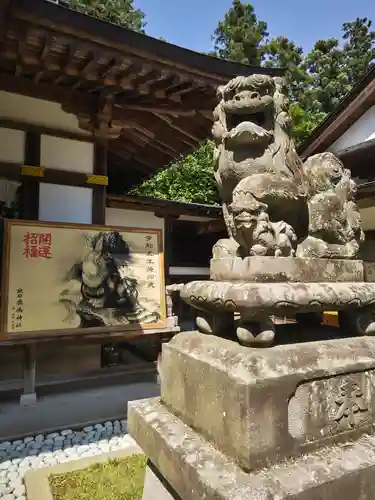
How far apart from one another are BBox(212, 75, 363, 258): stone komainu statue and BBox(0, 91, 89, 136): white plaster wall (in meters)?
4.00

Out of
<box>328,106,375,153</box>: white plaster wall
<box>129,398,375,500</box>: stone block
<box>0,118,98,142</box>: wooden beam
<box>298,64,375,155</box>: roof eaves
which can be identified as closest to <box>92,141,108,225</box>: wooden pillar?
<box>0,118,98,142</box>: wooden beam

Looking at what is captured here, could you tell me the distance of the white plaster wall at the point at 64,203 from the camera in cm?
526

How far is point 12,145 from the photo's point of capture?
5078 mm

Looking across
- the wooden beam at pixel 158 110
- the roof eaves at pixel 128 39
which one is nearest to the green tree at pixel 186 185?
the wooden beam at pixel 158 110

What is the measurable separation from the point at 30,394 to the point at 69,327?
1.09m

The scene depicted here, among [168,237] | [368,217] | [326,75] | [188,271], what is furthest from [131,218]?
[326,75]

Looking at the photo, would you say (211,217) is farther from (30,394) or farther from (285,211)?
(285,211)

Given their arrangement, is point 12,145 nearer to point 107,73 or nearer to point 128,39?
point 107,73

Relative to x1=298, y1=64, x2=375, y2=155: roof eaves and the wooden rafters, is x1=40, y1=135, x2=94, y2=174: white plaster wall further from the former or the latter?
x1=298, y1=64, x2=375, y2=155: roof eaves

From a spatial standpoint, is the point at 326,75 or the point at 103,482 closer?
the point at 103,482

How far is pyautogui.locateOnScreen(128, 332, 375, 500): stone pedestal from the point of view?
1.50 m

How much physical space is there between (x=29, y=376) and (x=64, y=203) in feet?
8.17

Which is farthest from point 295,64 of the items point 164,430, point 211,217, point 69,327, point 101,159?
point 164,430

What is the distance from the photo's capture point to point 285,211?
2.05 meters
